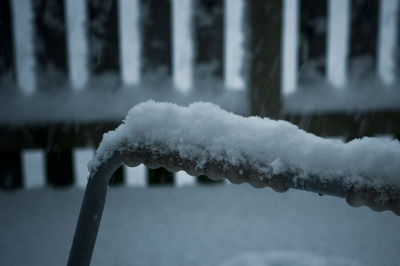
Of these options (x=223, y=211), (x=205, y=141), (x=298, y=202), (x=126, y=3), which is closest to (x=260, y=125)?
(x=205, y=141)

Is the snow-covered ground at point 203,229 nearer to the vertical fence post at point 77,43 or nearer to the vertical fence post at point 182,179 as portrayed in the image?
the vertical fence post at point 182,179

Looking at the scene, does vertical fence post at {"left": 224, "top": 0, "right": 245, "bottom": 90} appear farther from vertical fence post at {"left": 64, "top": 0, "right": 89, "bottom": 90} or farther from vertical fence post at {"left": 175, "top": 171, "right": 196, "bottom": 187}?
vertical fence post at {"left": 64, "top": 0, "right": 89, "bottom": 90}

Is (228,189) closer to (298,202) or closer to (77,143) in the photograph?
(298,202)

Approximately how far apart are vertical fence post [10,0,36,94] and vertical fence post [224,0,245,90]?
1246mm

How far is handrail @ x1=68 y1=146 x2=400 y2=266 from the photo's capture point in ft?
1.23

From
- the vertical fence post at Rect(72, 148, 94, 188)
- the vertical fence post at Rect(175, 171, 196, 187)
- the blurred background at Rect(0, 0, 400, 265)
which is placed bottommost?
the vertical fence post at Rect(175, 171, 196, 187)

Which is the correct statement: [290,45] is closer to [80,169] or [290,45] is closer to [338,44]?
[338,44]

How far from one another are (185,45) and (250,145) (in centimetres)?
214

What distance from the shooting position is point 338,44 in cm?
258

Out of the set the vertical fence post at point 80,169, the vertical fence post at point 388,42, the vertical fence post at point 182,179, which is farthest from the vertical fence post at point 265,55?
the vertical fence post at point 80,169

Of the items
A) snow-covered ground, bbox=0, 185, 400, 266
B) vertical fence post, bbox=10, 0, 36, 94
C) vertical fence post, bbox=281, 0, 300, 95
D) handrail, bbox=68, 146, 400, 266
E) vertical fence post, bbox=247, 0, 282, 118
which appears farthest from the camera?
vertical fence post, bbox=281, 0, 300, 95

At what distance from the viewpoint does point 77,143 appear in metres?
2.42

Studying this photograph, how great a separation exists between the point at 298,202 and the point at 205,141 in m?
1.90

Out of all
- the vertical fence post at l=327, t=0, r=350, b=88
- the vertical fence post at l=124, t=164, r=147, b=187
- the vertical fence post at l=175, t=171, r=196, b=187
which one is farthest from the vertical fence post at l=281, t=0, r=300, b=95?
the vertical fence post at l=124, t=164, r=147, b=187
